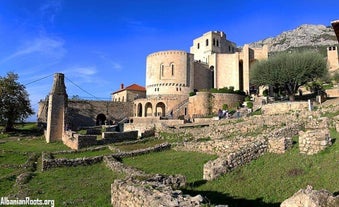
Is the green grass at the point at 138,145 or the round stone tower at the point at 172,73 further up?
the round stone tower at the point at 172,73

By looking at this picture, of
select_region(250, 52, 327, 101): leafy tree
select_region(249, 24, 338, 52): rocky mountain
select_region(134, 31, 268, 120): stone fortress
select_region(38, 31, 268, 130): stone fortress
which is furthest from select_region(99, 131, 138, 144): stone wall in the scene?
select_region(249, 24, 338, 52): rocky mountain

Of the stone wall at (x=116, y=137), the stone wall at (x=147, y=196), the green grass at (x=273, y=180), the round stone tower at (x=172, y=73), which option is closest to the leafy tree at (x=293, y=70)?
the round stone tower at (x=172, y=73)

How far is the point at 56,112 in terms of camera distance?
3319cm

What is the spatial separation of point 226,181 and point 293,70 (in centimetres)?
3472

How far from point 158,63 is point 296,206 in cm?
5473

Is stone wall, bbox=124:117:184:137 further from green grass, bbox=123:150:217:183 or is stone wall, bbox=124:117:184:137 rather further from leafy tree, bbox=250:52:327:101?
leafy tree, bbox=250:52:327:101

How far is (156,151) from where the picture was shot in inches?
879

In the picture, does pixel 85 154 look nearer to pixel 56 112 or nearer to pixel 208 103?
pixel 56 112

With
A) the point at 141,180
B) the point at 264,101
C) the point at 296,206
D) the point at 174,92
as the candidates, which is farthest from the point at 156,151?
the point at 174,92

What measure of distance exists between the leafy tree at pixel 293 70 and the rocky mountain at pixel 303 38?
118m

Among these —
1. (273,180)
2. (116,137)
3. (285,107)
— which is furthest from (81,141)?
(285,107)

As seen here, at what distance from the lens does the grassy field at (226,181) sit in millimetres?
9367

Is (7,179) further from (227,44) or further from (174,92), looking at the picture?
(227,44)

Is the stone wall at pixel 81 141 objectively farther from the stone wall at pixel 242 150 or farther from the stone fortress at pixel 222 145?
the stone wall at pixel 242 150
